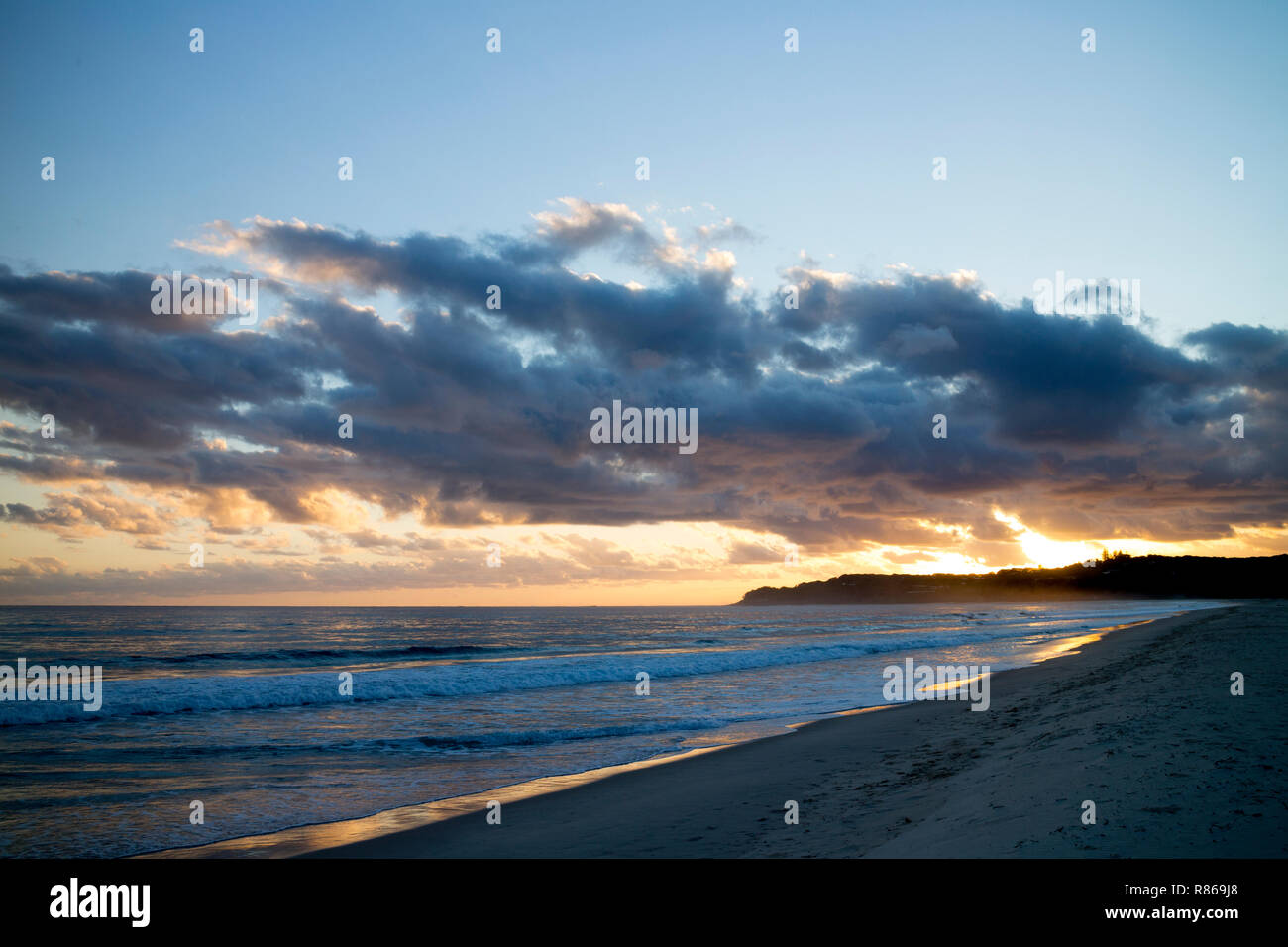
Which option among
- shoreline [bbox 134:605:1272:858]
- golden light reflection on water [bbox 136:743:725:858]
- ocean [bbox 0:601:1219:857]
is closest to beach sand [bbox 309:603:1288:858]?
shoreline [bbox 134:605:1272:858]

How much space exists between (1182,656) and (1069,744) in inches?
545

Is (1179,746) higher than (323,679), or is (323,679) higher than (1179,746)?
(1179,746)

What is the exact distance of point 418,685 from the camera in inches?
1160

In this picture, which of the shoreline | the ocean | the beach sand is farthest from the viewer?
the ocean

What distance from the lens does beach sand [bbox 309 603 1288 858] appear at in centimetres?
615

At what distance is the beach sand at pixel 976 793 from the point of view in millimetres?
6148

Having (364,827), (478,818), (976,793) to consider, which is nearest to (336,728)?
(364,827)

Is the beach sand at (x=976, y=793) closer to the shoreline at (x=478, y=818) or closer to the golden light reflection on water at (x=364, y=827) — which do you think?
the shoreline at (x=478, y=818)

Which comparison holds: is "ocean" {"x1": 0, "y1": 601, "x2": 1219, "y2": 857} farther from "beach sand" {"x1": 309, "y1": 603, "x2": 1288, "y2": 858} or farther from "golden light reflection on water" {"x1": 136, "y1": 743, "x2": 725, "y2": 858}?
"beach sand" {"x1": 309, "y1": 603, "x2": 1288, "y2": 858}

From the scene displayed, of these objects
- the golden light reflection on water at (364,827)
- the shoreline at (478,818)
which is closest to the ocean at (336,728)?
the golden light reflection on water at (364,827)

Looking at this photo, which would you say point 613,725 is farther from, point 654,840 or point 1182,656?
point 1182,656

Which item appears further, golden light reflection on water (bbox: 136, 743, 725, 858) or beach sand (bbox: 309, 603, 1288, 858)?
golden light reflection on water (bbox: 136, 743, 725, 858)
